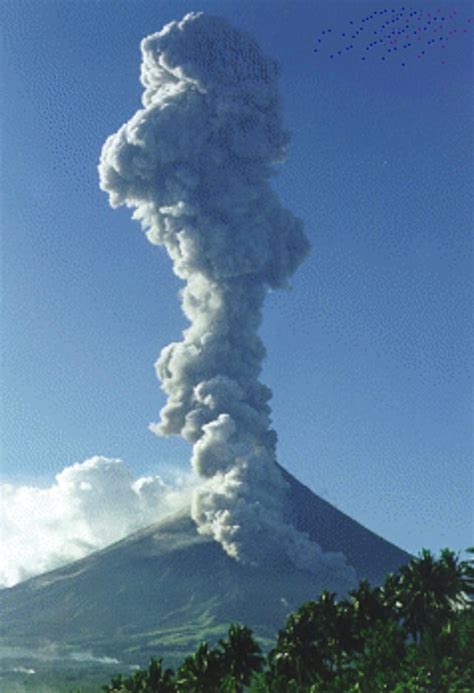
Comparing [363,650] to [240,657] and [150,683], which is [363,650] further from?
[150,683]

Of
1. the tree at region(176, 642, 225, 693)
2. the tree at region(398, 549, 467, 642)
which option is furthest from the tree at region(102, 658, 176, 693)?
the tree at region(398, 549, 467, 642)

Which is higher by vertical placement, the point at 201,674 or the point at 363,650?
the point at 363,650

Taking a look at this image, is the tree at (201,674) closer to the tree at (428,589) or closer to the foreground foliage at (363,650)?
the foreground foliage at (363,650)

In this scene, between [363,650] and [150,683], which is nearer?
[150,683]

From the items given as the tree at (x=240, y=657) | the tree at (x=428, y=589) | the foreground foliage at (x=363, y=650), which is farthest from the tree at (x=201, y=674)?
the tree at (x=428, y=589)

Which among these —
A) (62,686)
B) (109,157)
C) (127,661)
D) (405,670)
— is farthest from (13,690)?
(405,670)

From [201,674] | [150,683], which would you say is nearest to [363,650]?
[201,674]

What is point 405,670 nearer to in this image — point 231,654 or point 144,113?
point 231,654

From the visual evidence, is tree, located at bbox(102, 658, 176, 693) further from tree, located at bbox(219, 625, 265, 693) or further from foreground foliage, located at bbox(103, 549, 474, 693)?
tree, located at bbox(219, 625, 265, 693)

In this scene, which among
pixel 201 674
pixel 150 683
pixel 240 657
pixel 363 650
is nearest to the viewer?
pixel 150 683
